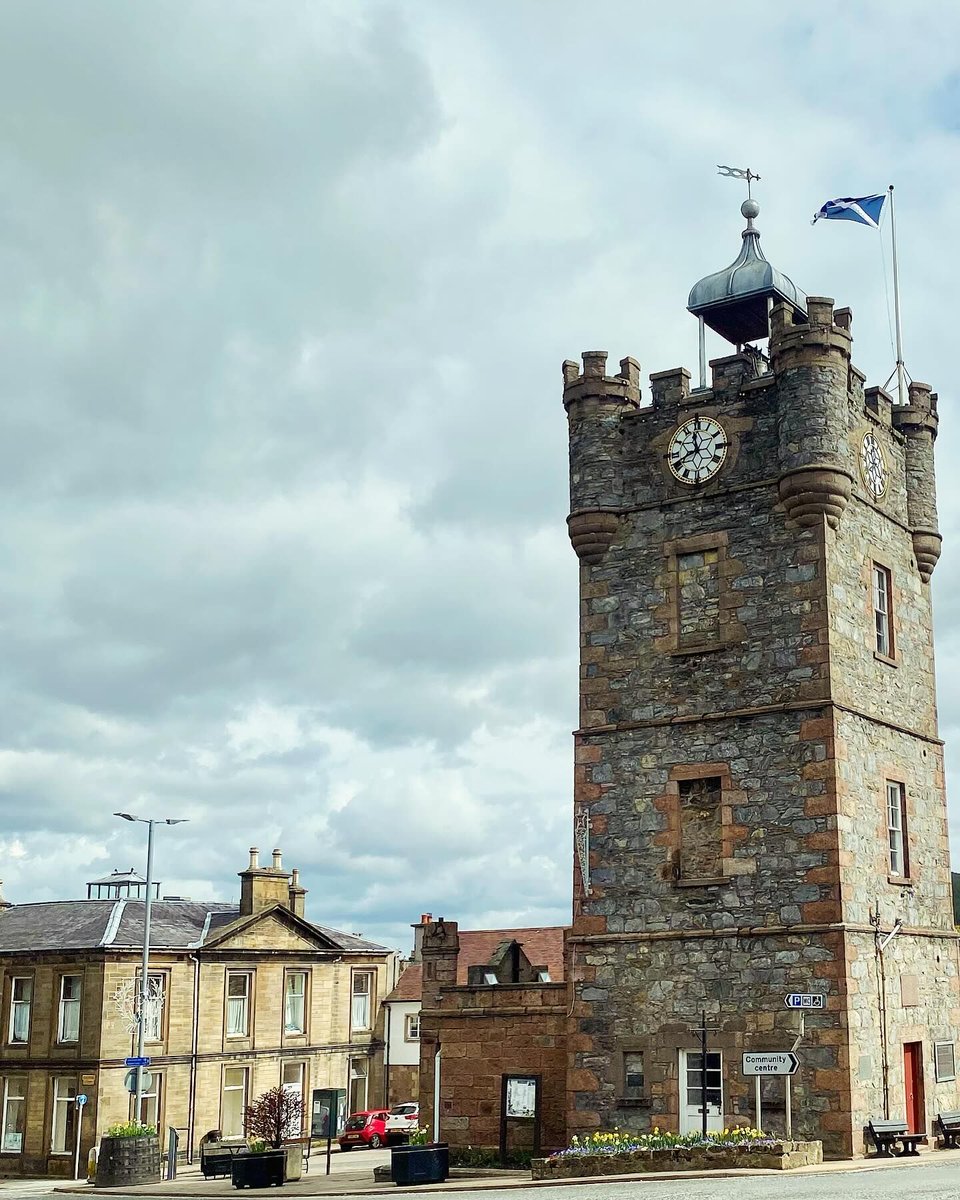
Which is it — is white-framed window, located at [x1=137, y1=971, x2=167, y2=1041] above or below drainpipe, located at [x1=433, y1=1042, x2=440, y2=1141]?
above

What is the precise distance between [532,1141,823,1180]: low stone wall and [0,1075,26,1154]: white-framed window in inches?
1041

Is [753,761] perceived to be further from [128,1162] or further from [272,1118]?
[128,1162]

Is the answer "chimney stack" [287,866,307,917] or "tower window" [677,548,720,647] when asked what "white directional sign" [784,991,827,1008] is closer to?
"tower window" [677,548,720,647]

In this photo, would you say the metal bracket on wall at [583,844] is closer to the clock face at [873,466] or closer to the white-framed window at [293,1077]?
the clock face at [873,466]

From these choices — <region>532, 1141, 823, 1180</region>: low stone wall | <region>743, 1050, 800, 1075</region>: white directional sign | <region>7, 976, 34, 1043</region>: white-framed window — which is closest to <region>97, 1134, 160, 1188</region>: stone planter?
<region>7, 976, 34, 1043</region>: white-framed window

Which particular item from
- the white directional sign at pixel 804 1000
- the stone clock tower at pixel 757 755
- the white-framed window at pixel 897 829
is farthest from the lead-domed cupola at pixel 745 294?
the white directional sign at pixel 804 1000

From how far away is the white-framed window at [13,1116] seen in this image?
45438mm

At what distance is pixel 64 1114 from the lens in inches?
1763

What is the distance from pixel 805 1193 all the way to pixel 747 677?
1144 centimetres

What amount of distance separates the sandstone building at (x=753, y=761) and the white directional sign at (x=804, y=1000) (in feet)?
0.57

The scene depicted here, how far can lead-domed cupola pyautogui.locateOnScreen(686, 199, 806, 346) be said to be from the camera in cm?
3138

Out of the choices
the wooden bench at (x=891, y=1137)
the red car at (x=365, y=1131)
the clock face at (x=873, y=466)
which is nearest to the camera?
the wooden bench at (x=891, y=1137)

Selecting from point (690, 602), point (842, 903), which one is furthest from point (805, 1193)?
point (690, 602)

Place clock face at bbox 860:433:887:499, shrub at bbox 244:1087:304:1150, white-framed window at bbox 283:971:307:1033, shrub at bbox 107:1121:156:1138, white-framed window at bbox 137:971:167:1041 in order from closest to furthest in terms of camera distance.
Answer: clock face at bbox 860:433:887:499
shrub at bbox 244:1087:304:1150
shrub at bbox 107:1121:156:1138
white-framed window at bbox 137:971:167:1041
white-framed window at bbox 283:971:307:1033
